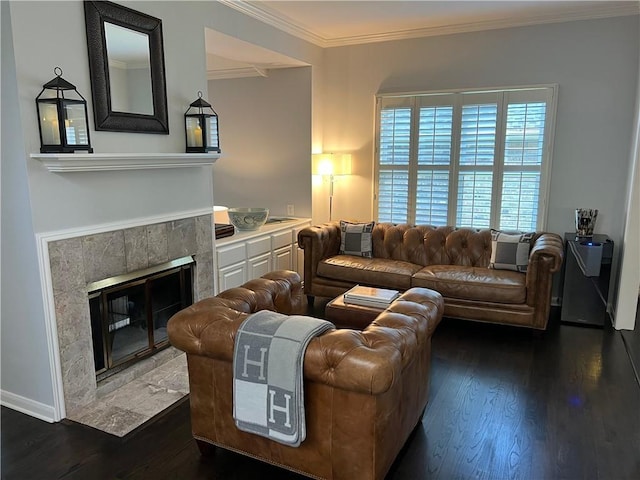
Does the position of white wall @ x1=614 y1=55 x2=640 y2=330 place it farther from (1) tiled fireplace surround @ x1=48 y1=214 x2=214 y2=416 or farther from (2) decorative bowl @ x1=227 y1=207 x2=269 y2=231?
(1) tiled fireplace surround @ x1=48 y1=214 x2=214 y2=416

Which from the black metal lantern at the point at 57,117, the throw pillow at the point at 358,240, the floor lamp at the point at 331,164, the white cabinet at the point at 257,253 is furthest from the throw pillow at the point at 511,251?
the black metal lantern at the point at 57,117

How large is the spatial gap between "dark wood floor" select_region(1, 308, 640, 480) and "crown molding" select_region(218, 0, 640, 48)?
9.97ft

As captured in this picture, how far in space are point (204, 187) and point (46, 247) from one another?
4.49 feet

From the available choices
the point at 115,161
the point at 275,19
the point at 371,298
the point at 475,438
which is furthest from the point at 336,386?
the point at 275,19

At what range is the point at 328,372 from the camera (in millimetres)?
1859

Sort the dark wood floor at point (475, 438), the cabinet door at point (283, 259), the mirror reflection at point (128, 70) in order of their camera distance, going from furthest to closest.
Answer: the cabinet door at point (283, 259) < the mirror reflection at point (128, 70) < the dark wood floor at point (475, 438)

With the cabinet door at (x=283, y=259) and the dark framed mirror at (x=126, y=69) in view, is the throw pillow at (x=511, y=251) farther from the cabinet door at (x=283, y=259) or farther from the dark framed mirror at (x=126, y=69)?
the dark framed mirror at (x=126, y=69)

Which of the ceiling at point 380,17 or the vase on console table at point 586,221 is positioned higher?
the ceiling at point 380,17

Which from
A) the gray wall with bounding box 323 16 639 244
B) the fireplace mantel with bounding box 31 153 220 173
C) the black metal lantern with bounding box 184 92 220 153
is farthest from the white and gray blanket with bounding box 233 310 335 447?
the gray wall with bounding box 323 16 639 244

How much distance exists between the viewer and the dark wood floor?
2.30 metres

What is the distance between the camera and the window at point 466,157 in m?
4.61

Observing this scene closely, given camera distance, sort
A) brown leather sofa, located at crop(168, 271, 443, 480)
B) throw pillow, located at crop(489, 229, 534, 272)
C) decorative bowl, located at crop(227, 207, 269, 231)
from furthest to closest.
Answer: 1. decorative bowl, located at crop(227, 207, 269, 231)
2. throw pillow, located at crop(489, 229, 534, 272)
3. brown leather sofa, located at crop(168, 271, 443, 480)

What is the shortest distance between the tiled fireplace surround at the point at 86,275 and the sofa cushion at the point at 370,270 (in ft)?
5.61

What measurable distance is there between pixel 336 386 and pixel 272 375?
27 centimetres
